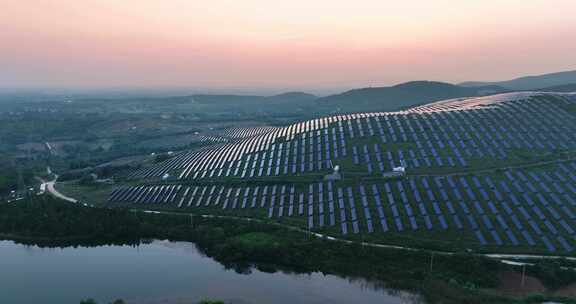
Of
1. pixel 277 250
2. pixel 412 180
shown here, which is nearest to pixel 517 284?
pixel 412 180

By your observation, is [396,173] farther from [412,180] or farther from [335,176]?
[335,176]

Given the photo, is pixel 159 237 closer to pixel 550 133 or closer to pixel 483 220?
pixel 483 220

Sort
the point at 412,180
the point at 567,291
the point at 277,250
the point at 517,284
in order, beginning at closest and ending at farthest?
the point at 567,291
the point at 517,284
the point at 277,250
the point at 412,180

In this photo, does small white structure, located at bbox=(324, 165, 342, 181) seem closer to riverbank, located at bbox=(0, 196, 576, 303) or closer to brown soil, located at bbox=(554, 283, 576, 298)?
riverbank, located at bbox=(0, 196, 576, 303)

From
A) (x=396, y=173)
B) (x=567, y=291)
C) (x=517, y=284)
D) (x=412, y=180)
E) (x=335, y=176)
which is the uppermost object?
(x=396, y=173)

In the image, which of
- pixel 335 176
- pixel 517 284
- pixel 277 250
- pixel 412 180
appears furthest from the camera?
pixel 335 176

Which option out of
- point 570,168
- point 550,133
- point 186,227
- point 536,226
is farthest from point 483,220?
point 186,227

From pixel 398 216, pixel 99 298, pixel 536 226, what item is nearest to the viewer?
pixel 99 298
